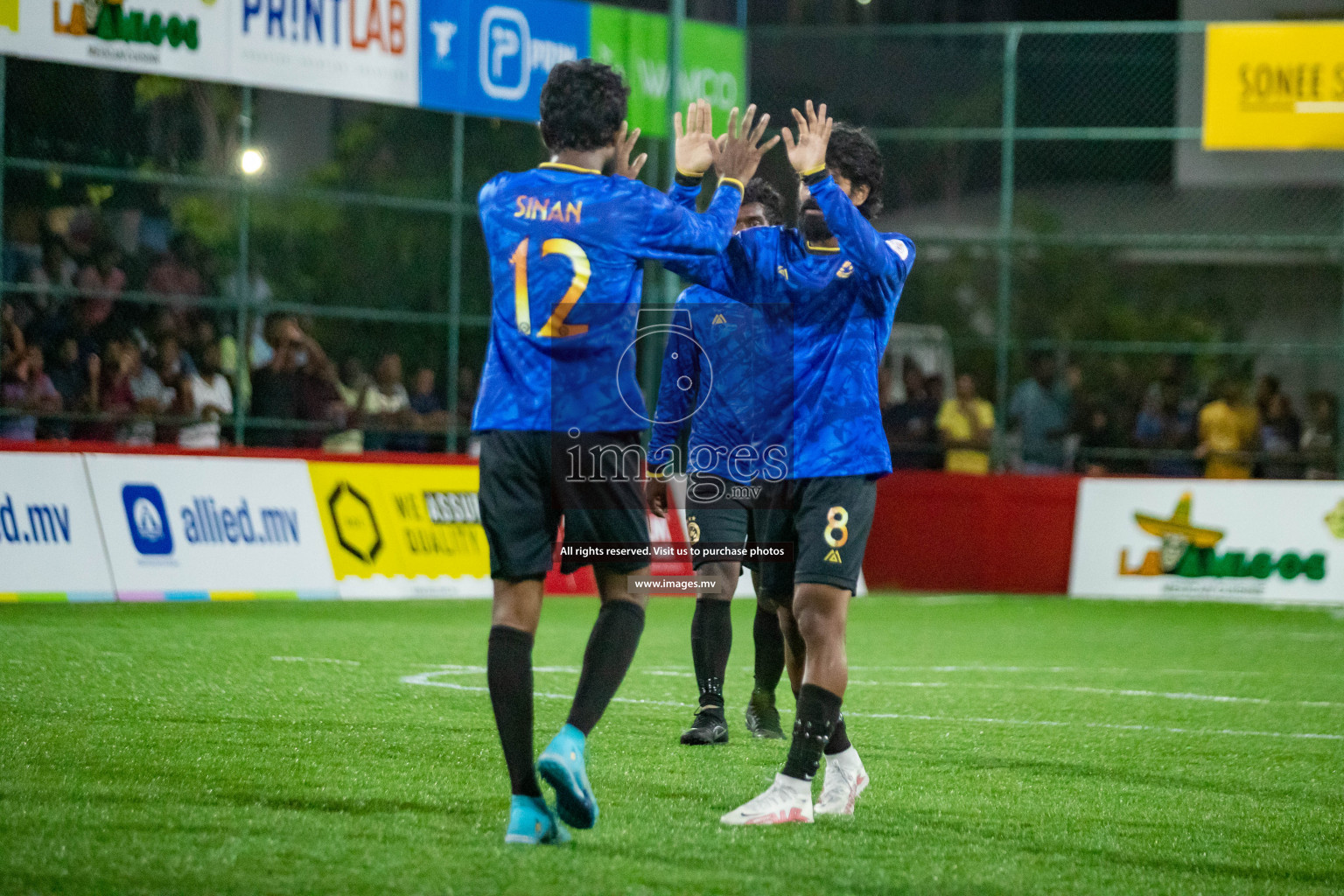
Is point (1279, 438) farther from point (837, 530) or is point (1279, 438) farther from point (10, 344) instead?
point (837, 530)

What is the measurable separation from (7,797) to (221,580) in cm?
804

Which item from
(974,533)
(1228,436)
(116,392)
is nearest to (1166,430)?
(1228,436)

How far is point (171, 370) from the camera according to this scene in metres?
14.9

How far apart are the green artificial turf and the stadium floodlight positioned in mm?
7115

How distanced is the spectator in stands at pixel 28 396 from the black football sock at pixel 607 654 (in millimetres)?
10110

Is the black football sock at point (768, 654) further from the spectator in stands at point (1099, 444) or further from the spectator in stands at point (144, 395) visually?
the spectator in stands at point (1099, 444)

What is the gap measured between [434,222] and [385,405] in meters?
4.97

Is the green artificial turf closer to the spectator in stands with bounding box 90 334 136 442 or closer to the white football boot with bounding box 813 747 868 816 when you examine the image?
the white football boot with bounding box 813 747 868 816

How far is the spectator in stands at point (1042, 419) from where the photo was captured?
712 inches

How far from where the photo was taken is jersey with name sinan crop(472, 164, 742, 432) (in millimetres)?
4734

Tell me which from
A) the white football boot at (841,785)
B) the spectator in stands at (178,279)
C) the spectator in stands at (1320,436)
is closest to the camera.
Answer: the white football boot at (841,785)

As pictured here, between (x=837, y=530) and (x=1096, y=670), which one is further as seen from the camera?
(x=1096, y=670)

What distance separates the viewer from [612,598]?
4.85m

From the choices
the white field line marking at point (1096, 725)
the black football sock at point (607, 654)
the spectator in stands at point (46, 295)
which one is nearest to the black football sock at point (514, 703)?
the black football sock at point (607, 654)
